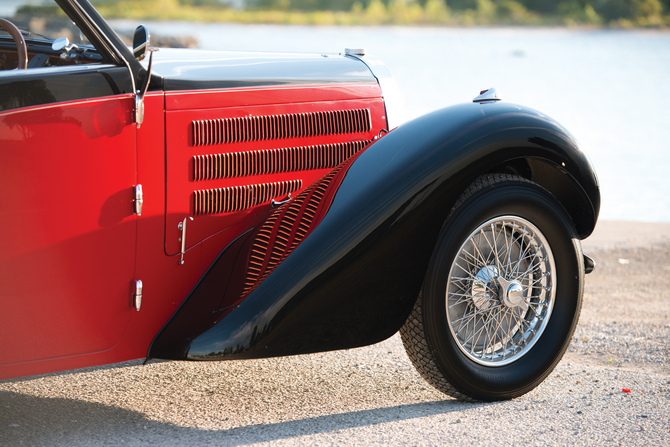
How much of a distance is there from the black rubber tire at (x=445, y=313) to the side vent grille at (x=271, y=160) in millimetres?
677

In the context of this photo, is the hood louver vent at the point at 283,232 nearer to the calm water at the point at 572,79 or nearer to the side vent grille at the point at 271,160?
the side vent grille at the point at 271,160

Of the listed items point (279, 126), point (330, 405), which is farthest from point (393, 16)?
point (330, 405)

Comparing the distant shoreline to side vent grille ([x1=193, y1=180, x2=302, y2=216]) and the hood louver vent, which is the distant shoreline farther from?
the hood louver vent

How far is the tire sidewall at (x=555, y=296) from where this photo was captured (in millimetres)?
2682

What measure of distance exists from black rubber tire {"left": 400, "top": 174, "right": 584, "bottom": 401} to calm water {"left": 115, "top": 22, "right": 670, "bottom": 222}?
5.30 feet

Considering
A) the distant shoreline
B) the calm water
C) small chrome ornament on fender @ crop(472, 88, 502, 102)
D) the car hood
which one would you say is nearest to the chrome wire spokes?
small chrome ornament on fender @ crop(472, 88, 502, 102)

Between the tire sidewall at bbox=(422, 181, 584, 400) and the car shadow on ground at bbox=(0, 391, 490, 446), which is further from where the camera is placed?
the tire sidewall at bbox=(422, 181, 584, 400)

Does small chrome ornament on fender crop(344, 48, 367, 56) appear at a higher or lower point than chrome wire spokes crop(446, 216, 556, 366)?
higher

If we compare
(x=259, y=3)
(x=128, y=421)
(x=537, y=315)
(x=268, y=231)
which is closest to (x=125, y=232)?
(x=268, y=231)

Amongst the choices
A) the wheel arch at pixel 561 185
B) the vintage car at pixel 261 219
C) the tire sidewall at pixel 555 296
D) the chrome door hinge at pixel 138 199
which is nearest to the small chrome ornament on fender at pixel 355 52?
the vintage car at pixel 261 219

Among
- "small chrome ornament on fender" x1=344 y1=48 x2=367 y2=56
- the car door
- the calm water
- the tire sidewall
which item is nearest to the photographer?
the car door

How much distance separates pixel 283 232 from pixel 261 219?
0.69 ft

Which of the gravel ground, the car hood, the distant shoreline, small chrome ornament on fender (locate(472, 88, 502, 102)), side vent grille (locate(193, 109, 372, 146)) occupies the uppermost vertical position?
the car hood

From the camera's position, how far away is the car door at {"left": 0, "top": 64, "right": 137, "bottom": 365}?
2.30m
